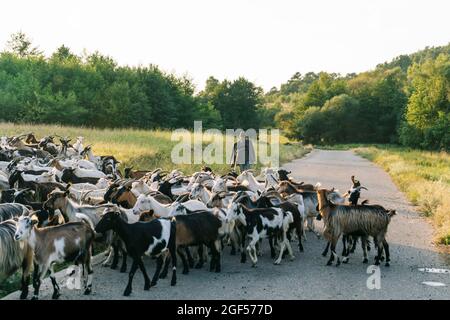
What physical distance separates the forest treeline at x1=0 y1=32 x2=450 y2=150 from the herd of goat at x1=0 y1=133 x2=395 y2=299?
95.1 feet

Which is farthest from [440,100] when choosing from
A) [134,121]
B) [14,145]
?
[14,145]

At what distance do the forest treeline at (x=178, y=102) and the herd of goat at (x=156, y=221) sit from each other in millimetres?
28989

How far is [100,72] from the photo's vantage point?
53.6 m

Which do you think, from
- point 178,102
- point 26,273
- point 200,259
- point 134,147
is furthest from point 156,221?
point 178,102

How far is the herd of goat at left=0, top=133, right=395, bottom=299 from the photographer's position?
8.09 metres

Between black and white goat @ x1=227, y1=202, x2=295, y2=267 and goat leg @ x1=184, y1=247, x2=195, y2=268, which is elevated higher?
black and white goat @ x1=227, y1=202, x2=295, y2=267

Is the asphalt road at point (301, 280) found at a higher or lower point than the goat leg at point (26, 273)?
lower

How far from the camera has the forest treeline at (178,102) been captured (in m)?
42.9

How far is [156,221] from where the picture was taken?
8719 millimetres

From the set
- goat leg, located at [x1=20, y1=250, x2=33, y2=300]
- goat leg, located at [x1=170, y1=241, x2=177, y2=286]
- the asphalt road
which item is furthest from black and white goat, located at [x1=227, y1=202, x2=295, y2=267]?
goat leg, located at [x1=20, y1=250, x2=33, y2=300]

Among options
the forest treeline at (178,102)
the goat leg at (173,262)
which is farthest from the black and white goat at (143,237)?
the forest treeline at (178,102)

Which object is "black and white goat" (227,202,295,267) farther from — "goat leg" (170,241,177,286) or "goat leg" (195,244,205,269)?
"goat leg" (170,241,177,286)

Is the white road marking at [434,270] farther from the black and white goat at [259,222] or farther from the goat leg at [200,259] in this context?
the goat leg at [200,259]
